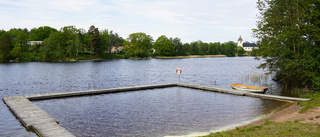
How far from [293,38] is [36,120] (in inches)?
1199

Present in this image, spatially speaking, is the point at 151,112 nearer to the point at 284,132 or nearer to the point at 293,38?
the point at 284,132

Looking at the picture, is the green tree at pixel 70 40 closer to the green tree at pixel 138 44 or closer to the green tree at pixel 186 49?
the green tree at pixel 138 44

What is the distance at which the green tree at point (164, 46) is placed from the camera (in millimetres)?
157750

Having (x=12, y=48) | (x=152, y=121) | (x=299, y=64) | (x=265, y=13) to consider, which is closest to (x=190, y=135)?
(x=152, y=121)

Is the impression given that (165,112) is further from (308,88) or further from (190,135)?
(308,88)

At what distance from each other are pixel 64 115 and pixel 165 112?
321 inches

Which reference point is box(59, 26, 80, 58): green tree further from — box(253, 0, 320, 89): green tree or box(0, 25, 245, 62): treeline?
box(253, 0, 320, 89): green tree

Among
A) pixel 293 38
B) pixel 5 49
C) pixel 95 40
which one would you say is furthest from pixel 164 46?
pixel 293 38

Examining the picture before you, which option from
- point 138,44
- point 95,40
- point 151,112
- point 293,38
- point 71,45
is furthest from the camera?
point 138,44

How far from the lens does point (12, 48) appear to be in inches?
4198

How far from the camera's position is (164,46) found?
158m

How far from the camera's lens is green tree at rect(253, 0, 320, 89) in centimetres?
A: 2758

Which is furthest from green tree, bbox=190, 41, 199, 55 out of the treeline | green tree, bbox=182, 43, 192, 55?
the treeline

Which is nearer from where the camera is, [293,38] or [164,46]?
[293,38]
